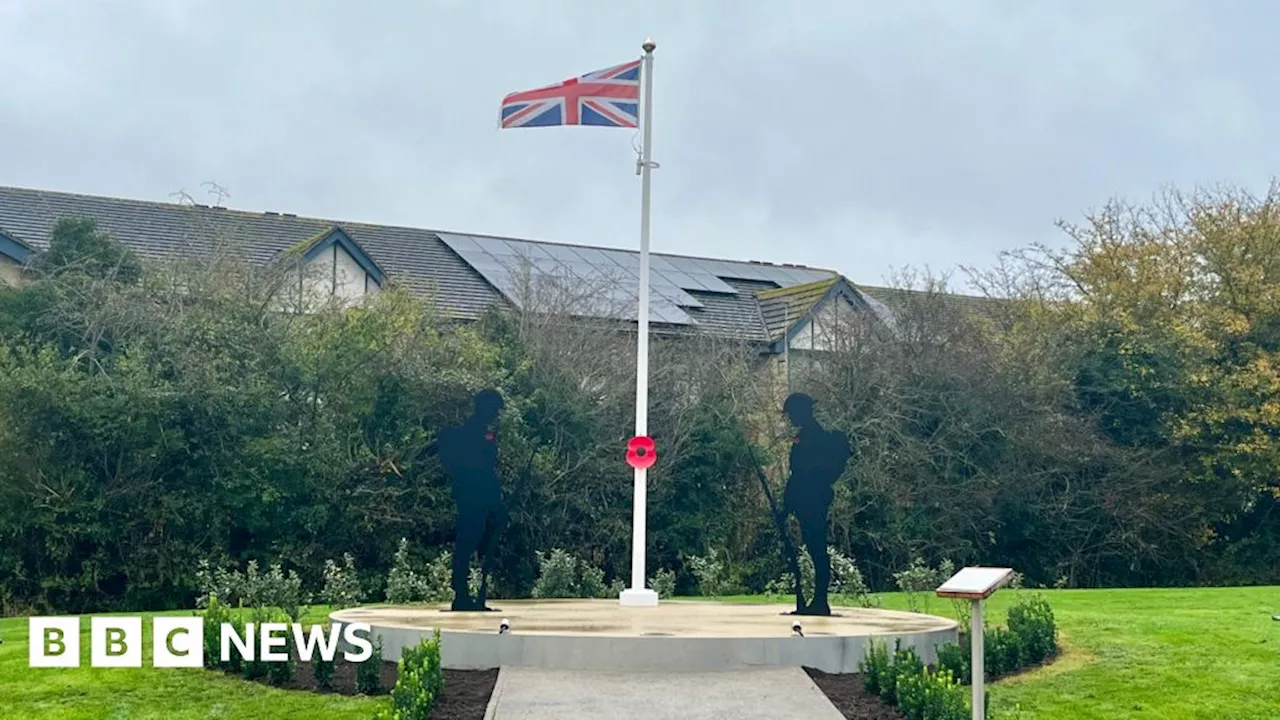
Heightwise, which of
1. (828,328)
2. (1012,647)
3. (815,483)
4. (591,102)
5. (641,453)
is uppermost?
(591,102)

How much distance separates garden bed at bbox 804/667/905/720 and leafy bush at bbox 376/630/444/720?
2.69 metres

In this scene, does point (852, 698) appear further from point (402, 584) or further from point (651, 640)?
point (402, 584)

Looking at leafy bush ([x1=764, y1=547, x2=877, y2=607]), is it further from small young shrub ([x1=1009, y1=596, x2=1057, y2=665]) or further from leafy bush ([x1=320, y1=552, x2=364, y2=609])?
leafy bush ([x1=320, y1=552, x2=364, y2=609])

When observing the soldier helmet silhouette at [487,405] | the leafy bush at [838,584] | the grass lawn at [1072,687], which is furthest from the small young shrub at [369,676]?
the leafy bush at [838,584]

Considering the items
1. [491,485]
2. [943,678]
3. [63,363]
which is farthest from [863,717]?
A: [63,363]

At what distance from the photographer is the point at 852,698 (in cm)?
891

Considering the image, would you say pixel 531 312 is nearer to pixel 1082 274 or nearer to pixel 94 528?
pixel 94 528

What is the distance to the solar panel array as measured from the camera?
22.0 meters

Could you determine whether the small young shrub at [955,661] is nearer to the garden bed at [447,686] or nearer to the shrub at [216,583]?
the garden bed at [447,686]

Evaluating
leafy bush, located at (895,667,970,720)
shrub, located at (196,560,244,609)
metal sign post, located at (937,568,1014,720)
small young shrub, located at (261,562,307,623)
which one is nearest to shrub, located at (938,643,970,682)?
leafy bush, located at (895,667,970,720)

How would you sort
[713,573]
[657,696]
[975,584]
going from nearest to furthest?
1. [975,584]
2. [657,696]
3. [713,573]

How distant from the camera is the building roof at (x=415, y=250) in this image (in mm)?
23750

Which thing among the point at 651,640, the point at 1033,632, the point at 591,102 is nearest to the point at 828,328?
the point at 591,102

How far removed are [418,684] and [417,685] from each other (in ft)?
0.17
